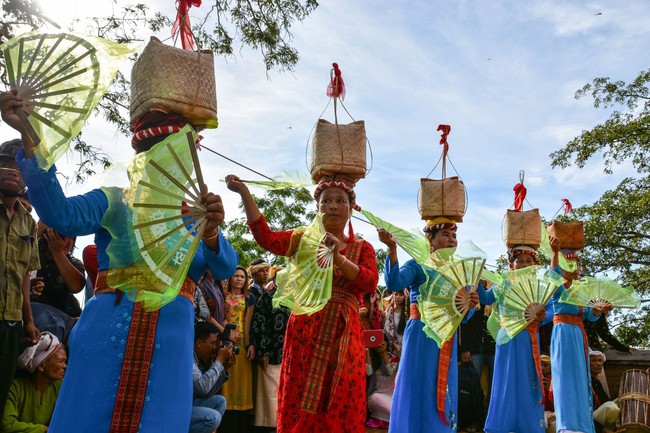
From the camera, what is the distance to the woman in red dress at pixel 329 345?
3.86 m

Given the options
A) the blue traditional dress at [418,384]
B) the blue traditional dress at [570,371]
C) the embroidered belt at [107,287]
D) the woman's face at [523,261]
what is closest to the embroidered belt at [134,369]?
the embroidered belt at [107,287]

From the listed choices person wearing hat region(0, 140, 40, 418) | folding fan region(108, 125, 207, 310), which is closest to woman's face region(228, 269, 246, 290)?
person wearing hat region(0, 140, 40, 418)

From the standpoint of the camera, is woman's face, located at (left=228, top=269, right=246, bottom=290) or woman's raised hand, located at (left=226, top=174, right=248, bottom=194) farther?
woman's face, located at (left=228, top=269, right=246, bottom=290)

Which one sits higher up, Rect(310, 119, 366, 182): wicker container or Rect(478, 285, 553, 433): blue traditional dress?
Rect(310, 119, 366, 182): wicker container

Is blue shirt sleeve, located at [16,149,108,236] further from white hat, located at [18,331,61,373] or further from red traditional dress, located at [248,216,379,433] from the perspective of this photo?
white hat, located at [18,331,61,373]

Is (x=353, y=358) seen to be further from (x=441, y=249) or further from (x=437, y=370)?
(x=441, y=249)

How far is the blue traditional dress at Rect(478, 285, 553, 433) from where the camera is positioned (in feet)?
21.2

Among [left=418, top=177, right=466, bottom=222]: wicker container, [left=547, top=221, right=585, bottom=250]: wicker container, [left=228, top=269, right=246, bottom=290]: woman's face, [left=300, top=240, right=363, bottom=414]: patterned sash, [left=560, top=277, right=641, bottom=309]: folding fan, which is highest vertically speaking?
[left=547, top=221, right=585, bottom=250]: wicker container

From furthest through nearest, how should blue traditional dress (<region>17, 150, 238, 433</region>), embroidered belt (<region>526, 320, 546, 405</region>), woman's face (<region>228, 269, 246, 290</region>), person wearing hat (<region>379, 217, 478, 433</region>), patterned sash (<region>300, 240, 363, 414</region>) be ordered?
1. woman's face (<region>228, 269, 246, 290</region>)
2. embroidered belt (<region>526, 320, 546, 405</region>)
3. person wearing hat (<region>379, 217, 478, 433</region>)
4. patterned sash (<region>300, 240, 363, 414</region>)
5. blue traditional dress (<region>17, 150, 238, 433</region>)

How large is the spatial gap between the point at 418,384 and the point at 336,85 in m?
2.51

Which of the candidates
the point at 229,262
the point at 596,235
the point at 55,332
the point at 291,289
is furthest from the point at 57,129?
the point at 596,235

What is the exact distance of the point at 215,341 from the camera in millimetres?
5418

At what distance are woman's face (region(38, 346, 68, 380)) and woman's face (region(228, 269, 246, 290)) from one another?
9.76 ft

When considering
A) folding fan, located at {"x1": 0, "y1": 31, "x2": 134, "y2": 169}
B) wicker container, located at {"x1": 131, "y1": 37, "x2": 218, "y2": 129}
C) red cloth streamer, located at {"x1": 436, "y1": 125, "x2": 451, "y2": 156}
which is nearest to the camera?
folding fan, located at {"x1": 0, "y1": 31, "x2": 134, "y2": 169}
